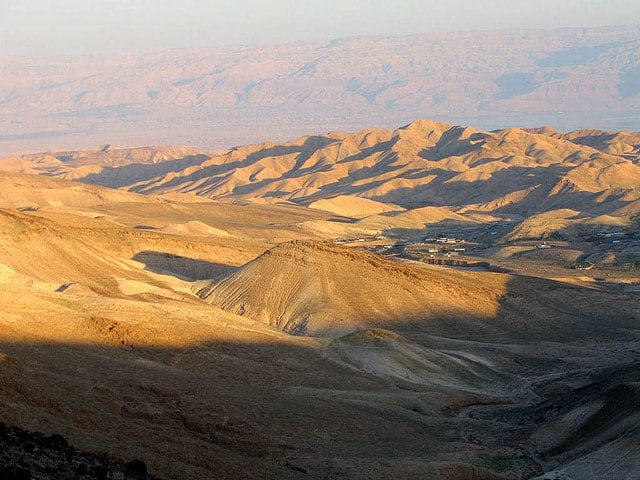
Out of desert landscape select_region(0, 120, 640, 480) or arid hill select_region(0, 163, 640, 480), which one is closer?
desert landscape select_region(0, 120, 640, 480)

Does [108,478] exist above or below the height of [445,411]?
above

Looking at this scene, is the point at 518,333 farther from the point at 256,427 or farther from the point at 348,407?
the point at 256,427

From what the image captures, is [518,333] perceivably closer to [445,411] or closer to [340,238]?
[445,411]

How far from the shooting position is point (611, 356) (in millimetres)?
60344

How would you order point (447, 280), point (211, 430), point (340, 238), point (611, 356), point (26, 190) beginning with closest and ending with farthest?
point (211, 430), point (611, 356), point (447, 280), point (340, 238), point (26, 190)

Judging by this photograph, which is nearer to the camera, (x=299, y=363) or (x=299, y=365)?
(x=299, y=365)

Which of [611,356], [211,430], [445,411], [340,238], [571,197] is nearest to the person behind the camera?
[211,430]

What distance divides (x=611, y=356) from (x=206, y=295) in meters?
26.0

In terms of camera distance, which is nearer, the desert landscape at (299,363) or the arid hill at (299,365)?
the desert landscape at (299,363)

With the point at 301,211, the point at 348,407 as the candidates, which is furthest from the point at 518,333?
the point at 301,211

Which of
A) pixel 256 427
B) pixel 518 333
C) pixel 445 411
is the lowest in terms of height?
pixel 518 333

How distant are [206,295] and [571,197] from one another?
11231 cm

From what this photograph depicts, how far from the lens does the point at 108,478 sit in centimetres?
2317

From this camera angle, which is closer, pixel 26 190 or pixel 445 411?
pixel 445 411
